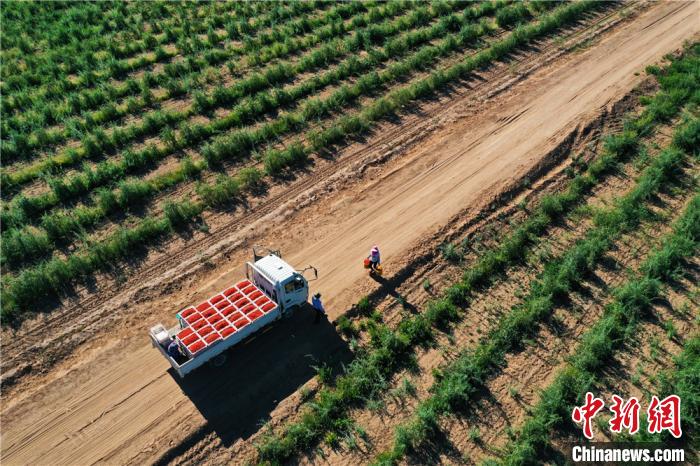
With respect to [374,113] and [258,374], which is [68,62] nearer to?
[374,113]

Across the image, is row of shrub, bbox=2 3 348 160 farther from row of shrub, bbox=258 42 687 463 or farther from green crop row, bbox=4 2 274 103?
row of shrub, bbox=258 42 687 463

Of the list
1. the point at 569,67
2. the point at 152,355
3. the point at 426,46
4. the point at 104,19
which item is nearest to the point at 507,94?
the point at 569,67

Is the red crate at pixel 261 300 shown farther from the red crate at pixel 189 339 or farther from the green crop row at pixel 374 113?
the green crop row at pixel 374 113

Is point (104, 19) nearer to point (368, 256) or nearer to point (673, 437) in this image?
point (368, 256)

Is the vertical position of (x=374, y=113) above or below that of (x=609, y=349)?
above

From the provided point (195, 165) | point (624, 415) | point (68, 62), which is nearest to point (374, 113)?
point (195, 165)

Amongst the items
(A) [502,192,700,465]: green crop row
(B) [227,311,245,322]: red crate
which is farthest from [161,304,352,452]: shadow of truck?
(A) [502,192,700,465]: green crop row
